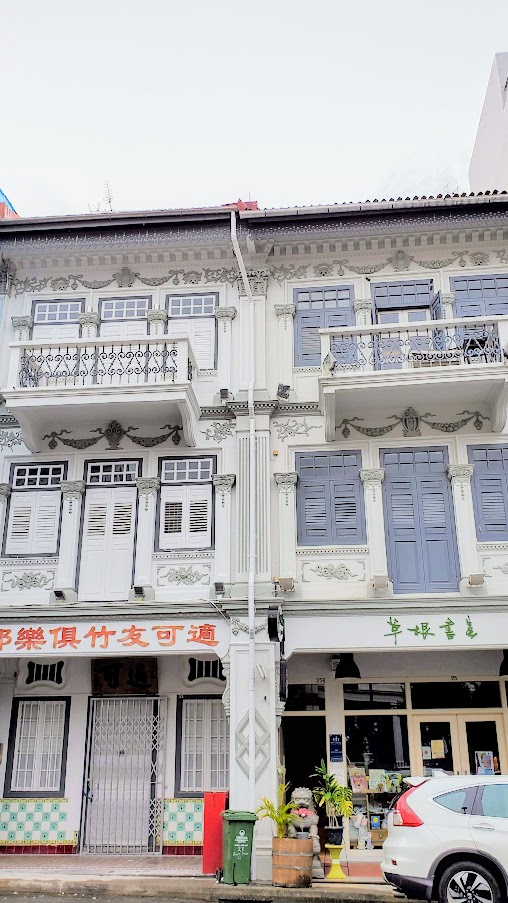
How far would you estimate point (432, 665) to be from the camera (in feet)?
47.8

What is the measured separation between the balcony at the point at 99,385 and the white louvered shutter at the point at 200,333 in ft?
1.44

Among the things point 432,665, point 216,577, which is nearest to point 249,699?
point 216,577

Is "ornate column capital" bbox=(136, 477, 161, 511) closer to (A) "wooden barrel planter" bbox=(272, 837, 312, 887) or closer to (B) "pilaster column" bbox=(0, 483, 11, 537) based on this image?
(B) "pilaster column" bbox=(0, 483, 11, 537)

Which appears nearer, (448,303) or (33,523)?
(33,523)

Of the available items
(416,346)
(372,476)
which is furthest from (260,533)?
(416,346)

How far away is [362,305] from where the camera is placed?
1579 cm

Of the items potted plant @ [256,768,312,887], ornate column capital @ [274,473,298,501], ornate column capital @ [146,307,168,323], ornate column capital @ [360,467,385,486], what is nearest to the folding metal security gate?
potted plant @ [256,768,312,887]

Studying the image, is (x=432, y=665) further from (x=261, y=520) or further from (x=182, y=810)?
(x=182, y=810)

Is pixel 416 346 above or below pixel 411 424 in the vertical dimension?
above

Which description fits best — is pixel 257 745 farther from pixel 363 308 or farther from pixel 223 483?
pixel 363 308

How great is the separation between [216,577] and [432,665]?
4.11 m

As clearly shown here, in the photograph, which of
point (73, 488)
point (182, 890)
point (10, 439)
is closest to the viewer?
point (182, 890)

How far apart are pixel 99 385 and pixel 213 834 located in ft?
24.5

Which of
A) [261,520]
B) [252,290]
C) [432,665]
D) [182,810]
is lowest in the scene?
[182,810]
